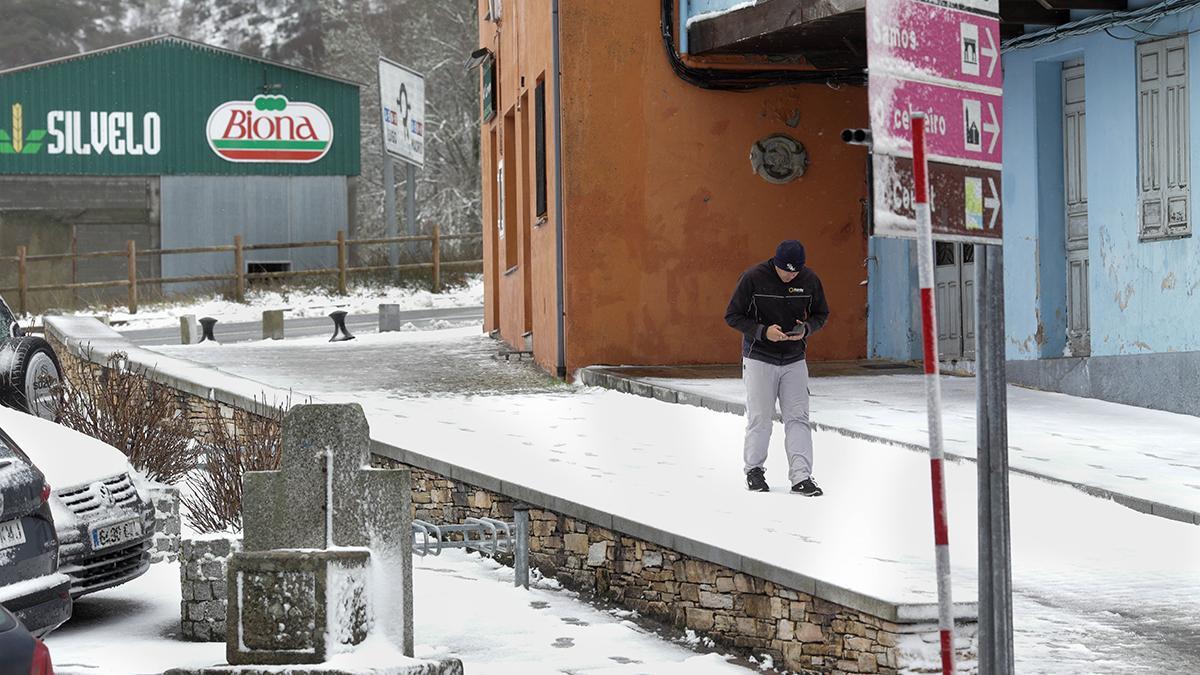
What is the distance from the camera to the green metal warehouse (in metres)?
39.2

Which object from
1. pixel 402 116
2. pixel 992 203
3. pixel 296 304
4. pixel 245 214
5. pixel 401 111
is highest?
pixel 401 111

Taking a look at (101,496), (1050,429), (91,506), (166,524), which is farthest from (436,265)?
(91,506)

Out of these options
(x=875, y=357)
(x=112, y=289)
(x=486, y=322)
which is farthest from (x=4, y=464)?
(x=112, y=289)

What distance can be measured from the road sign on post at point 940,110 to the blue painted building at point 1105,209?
8.67 metres

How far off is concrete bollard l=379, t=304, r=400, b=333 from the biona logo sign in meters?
13.2

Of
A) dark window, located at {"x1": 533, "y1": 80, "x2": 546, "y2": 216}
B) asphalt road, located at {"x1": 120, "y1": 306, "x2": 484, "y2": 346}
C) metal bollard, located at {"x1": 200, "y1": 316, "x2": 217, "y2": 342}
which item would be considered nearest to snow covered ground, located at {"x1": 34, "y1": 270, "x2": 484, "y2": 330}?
asphalt road, located at {"x1": 120, "y1": 306, "x2": 484, "y2": 346}

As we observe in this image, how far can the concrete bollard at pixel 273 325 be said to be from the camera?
89.8ft

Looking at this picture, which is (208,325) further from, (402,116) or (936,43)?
(936,43)

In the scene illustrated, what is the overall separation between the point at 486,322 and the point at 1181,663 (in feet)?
60.7

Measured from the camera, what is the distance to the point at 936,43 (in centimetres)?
564

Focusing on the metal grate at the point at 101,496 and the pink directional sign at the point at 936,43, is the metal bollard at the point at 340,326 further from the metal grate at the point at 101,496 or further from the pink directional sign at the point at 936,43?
the pink directional sign at the point at 936,43

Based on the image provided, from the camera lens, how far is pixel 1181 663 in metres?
7.46

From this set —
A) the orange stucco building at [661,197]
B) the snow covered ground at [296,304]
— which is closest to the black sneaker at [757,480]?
the orange stucco building at [661,197]

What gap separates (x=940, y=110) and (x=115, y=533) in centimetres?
542
